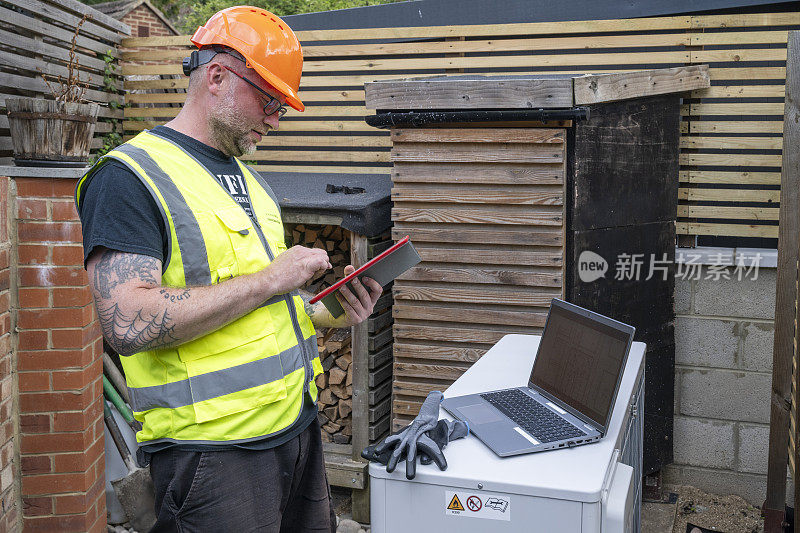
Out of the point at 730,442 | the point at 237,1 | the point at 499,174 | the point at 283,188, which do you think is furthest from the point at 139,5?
the point at 730,442

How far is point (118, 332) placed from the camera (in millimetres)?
1990

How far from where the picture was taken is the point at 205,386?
6.97 ft

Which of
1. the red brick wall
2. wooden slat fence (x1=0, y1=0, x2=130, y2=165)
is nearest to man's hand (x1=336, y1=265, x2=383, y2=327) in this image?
wooden slat fence (x1=0, y1=0, x2=130, y2=165)

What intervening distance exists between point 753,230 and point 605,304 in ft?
4.08

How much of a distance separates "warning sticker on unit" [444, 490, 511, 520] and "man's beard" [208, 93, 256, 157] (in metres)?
1.17

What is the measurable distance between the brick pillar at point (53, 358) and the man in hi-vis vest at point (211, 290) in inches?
66.1

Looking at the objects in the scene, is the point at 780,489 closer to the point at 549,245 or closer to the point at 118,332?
the point at 549,245

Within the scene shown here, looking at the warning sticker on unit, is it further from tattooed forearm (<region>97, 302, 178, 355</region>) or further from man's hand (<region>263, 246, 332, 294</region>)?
tattooed forearm (<region>97, 302, 178, 355</region>)

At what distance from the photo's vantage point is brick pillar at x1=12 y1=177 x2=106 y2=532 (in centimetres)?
366

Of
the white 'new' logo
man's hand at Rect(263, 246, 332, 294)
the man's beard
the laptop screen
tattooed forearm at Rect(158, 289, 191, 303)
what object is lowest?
the laptop screen

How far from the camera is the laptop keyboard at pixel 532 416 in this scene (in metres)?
2.24

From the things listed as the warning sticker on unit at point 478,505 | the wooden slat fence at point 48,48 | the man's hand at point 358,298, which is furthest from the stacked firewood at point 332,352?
the warning sticker on unit at point 478,505

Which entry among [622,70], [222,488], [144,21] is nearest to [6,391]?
[222,488]

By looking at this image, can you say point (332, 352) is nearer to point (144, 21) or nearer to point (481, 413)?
point (481, 413)
